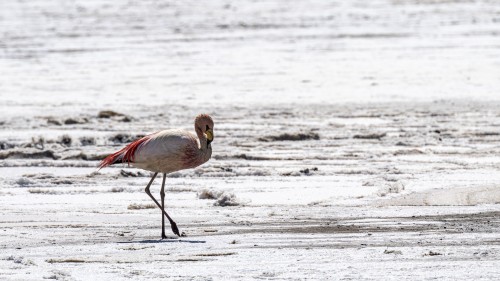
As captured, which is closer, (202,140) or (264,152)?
(202,140)

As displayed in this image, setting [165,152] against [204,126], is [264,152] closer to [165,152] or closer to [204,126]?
[204,126]

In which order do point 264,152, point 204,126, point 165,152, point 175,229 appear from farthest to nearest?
point 264,152
point 204,126
point 165,152
point 175,229

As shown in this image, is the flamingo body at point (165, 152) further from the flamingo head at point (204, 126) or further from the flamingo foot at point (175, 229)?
the flamingo foot at point (175, 229)

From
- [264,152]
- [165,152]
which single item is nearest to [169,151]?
[165,152]

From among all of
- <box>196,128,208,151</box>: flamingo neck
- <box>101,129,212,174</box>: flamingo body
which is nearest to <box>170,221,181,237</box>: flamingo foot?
<box>101,129,212,174</box>: flamingo body

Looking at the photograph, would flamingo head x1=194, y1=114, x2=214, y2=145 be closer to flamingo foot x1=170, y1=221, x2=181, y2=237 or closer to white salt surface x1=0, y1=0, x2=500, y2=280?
white salt surface x1=0, y1=0, x2=500, y2=280

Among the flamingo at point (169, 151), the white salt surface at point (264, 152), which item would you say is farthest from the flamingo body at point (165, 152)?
the white salt surface at point (264, 152)

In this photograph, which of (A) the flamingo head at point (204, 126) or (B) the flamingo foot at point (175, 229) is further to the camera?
(A) the flamingo head at point (204, 126)

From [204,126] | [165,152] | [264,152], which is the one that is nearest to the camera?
[165,152]

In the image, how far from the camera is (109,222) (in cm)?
839

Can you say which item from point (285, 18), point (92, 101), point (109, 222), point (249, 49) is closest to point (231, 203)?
point (109, 222)

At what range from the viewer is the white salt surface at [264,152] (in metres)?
7.07

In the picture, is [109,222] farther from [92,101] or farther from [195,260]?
[92,101]

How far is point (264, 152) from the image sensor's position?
1185 cm
